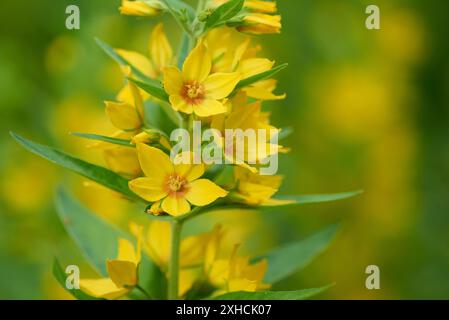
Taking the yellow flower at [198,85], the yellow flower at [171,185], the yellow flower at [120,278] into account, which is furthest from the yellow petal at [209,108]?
the yellow flower at [120,278]

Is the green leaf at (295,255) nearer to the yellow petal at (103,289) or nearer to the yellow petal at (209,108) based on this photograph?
the yellow petal at (103,289)

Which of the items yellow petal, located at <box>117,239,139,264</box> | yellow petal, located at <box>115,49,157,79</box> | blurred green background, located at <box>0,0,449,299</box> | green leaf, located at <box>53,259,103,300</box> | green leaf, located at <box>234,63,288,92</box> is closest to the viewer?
green leaf, located at <box>234,63,288,92</box>

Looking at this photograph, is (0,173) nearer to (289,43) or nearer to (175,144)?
(289,43)

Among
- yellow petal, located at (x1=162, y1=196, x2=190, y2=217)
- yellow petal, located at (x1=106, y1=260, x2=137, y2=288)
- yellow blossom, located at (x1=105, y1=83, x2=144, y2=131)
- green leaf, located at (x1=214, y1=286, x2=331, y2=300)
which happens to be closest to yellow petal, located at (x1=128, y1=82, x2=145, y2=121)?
yellow blossom, located at (x1=105, y1=83, x2=144, y2=131)

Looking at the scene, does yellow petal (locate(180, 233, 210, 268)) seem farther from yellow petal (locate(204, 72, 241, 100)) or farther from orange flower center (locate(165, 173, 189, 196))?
yellow petal (locate(204, 72, 241, 100))

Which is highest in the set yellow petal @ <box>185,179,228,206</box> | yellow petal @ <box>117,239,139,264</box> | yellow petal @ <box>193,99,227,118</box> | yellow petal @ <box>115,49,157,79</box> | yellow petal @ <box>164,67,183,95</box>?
yellow petal @ <box>115,49,157,79</box>
